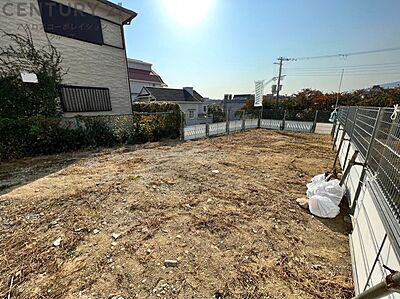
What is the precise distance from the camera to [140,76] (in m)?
23.4

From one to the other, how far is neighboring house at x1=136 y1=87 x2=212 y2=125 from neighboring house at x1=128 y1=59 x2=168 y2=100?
316cm

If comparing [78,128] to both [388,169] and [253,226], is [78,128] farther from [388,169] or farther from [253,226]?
[388,169]

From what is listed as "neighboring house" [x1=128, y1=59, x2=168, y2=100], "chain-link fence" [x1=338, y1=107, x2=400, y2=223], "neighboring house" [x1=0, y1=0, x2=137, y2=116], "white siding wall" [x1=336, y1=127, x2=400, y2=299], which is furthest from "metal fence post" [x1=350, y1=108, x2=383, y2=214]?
"neighboring house" [x1=128, y1=59, x2=168, y2=100]

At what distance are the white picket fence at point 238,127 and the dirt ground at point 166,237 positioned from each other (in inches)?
221

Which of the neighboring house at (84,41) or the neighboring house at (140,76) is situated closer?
the neighboring house at (84,41)

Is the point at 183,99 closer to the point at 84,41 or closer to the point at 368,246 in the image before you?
the point at 84,41

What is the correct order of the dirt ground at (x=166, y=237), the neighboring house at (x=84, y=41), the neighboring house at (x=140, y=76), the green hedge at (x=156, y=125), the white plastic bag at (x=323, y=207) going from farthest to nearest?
the neighboring house at (x=140, y=76)
the green hedge at (x=156, y=125)
the neighboring house at (x=84, y=41)
the white plastic bag at (x=323, y=207)
the dirt ground at (x=166, y=237)

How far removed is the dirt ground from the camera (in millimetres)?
1688

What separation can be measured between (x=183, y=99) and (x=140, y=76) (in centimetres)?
679

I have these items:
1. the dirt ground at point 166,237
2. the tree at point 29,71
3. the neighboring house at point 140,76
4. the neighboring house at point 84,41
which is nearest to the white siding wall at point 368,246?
the dirt ground at point 166,237

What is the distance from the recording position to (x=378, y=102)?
15.9m

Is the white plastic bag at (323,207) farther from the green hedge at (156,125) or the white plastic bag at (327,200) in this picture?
the green hedge at (156,125)

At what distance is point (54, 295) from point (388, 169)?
3.07m

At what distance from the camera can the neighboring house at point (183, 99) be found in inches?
728
